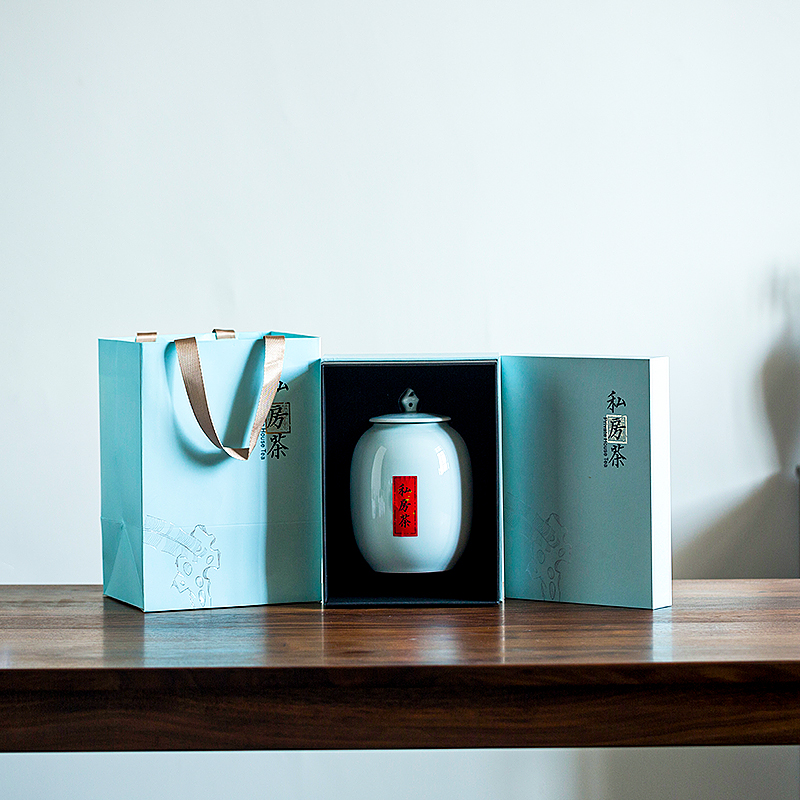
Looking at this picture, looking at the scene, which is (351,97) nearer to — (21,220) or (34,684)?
(21,220)

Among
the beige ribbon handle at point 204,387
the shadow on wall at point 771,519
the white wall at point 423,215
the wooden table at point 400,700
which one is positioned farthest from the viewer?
the shadow on wall at point 771,519

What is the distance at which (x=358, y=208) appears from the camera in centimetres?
179

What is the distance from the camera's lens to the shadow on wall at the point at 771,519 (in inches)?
74.9

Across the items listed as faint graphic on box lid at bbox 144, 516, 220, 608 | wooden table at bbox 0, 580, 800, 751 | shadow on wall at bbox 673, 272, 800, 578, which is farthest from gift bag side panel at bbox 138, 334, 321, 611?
shadow on wall at bbox 673, 272, 800, 578

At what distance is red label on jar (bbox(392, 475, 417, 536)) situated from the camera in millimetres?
950

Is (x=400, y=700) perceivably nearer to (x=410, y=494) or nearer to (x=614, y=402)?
(x=410, y=494)

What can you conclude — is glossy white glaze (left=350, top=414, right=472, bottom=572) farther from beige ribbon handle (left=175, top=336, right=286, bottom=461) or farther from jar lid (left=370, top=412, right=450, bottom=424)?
beige ribbon handle (left=175, top=336, right=286, bottom=461)

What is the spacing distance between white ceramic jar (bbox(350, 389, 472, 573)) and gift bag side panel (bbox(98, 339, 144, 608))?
20 centimetres

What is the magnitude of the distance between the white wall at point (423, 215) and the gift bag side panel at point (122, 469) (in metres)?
0.81

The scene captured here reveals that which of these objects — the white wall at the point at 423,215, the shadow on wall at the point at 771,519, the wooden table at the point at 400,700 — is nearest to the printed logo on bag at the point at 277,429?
the wooden table at the point at 400,700

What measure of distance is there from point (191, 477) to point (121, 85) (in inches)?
41.1

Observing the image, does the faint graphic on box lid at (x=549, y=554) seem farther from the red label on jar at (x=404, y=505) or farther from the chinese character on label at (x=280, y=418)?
the chinese character on label at (x=280, y=418)

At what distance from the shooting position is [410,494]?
95 cm

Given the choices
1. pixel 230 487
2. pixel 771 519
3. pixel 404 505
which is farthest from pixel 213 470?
pixel 771 519
